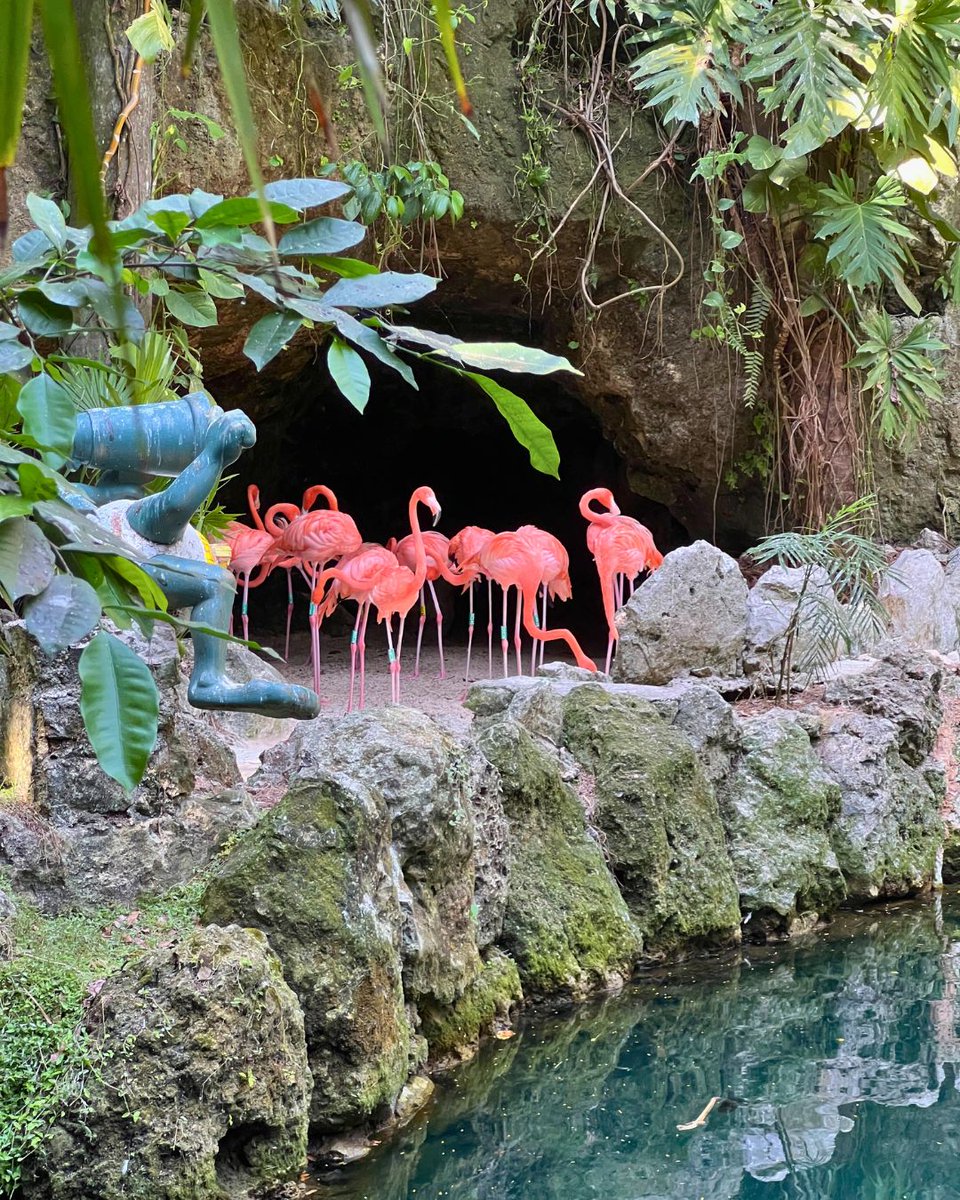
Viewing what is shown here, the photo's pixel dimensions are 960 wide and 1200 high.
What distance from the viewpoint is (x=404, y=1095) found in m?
2.74

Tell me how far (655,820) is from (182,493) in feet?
7.27

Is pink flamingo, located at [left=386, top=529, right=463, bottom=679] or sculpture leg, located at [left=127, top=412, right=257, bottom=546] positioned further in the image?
pink flamingo, located at [left=386, top=529, right=463, bottom=679]

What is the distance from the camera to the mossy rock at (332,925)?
2.56 m

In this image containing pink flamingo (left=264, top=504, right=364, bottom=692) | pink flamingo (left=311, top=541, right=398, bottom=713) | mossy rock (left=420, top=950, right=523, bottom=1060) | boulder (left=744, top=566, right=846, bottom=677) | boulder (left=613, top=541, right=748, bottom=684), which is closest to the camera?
mossy rock (left=420, top=950, right=523, bottom=1060)

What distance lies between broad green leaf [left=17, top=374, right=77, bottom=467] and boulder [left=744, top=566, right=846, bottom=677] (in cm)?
421

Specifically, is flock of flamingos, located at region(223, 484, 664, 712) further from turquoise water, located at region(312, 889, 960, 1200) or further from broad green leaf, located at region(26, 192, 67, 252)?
broad green leaf, located at region(26, 192, 67, 252)

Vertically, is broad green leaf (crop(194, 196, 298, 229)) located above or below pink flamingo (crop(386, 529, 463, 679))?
above

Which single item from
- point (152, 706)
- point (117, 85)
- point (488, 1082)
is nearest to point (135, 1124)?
point (488, 1082)

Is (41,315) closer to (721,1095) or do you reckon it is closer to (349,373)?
(349,373)

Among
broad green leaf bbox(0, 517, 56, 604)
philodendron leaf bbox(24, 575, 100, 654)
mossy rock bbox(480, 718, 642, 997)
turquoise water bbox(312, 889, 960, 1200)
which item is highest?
broad green leaf bbox(0, 517, 56, 604)

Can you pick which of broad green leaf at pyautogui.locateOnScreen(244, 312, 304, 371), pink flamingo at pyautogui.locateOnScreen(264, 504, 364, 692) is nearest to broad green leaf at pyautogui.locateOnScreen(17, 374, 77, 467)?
broad green leaf at pyautogui.locateOnScreen(244, 312, 304, 371)

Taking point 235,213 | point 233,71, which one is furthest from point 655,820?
point 233,71

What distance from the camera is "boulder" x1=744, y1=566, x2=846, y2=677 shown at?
16.3ft

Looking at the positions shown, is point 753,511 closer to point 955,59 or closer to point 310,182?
point 955,59
